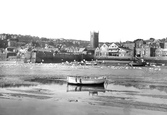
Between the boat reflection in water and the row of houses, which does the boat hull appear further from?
the row of houses

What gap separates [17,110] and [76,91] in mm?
11512

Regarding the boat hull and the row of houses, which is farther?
the row of houses

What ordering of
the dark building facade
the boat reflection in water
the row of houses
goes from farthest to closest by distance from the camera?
the dark building facade < the row of houses < the boat reflection in water

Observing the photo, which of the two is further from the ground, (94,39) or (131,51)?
(94,39)

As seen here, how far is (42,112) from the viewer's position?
71.9 ft

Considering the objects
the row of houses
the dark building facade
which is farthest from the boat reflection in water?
the dark building facade

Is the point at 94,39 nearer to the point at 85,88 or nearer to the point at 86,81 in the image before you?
the point at 86,81

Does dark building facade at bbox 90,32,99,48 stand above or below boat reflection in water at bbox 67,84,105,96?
above

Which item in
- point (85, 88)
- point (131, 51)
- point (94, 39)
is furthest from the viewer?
point (94, 39)

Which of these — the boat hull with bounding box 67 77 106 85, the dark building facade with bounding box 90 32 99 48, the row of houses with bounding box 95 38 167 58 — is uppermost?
the dark building facade with bounding box 90 32 99 48

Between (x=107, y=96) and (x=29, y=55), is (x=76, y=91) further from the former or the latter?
(x=29, y=55)

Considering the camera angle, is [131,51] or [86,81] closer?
[86,81]

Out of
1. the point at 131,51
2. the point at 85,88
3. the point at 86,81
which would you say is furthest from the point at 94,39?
the point at 85,88

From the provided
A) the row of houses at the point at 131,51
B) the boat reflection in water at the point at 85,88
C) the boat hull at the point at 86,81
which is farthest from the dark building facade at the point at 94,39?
the boat reflection in water at the point at 85,88
